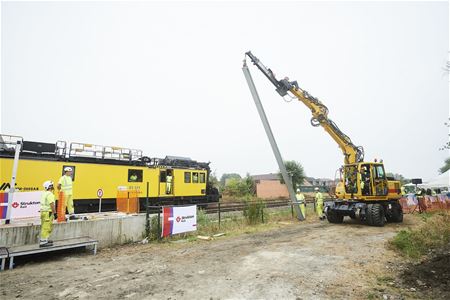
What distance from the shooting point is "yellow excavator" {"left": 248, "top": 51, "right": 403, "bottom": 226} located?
1132cm

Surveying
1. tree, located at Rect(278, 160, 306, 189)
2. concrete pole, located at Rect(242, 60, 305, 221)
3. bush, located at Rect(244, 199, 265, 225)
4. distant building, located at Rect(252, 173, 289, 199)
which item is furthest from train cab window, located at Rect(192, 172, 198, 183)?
tree, located at Rect(278, 160, 306, 189)

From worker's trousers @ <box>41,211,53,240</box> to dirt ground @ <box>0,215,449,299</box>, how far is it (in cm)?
66

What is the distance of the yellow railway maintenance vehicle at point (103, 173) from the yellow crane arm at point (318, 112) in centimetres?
854

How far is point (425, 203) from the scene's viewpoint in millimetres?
16781

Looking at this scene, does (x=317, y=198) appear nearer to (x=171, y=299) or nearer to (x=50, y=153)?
(x=171, y=299)

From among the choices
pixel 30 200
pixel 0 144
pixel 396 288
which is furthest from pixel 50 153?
pixel 396 288

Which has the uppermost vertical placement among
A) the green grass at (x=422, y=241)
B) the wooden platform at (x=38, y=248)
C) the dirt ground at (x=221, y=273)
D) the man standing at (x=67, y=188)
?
the man standing at (x=67, y=188)

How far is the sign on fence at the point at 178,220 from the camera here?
870cm

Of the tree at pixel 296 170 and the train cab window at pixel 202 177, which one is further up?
the tree at pixel 296 170

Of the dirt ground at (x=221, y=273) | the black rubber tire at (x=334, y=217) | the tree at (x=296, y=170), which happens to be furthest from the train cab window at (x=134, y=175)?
the tree at (x=296, y=170)

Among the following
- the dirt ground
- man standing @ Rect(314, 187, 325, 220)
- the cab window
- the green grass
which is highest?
the cab window

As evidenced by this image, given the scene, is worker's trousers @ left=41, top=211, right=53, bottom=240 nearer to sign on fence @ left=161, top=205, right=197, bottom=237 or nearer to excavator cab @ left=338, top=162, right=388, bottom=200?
sign on fence @ left=161, top=205, right=197, bottom=237

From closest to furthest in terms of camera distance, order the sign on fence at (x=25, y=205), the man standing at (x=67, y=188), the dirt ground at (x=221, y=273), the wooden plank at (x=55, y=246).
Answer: the dirt ground at (x=221, y=273), the wooden plank at (x=55, y=246), the man standing at (x=67, y=188), the sign on fence at (x=25, y=205)

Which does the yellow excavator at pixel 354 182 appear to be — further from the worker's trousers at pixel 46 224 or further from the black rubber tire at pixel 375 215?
the worker's trousers at pixel 46 224
